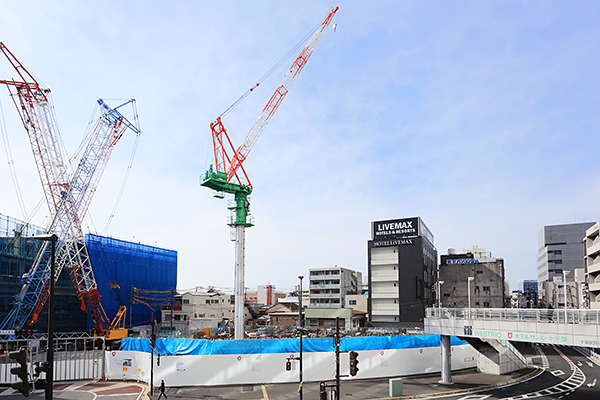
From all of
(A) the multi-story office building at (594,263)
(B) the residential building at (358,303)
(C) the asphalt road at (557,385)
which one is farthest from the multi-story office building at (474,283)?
(C) the asphalt road at (557,385)

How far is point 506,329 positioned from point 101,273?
251 feet

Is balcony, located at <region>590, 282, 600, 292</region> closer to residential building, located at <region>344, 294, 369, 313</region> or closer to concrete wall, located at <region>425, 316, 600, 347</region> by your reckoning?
concrete wall, located at <region>425, 316, 600, 347</region>

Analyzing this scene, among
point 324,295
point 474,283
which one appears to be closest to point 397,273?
point 324,295

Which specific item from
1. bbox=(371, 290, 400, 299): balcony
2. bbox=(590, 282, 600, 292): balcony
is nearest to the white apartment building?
bbox=(371, 290, 400, 299): balcony

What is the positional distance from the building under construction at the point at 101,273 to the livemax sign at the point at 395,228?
52305 millimetres

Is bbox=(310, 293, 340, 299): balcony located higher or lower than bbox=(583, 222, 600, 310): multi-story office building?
lower

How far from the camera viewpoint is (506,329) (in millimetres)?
36312

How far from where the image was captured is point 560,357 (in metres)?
66.1

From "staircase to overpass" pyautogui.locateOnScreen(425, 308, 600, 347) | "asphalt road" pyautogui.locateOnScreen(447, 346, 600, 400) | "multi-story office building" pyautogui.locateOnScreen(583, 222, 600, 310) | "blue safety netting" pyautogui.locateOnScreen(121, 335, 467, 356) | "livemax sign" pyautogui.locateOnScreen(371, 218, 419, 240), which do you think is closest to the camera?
"staircase to overpass" pyautogui.locateOnScreen(425, 308, 600, 347)

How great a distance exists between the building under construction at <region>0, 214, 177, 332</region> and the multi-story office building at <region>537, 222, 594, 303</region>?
122394 mm

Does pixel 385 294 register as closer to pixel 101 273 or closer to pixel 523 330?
pixel 523 330

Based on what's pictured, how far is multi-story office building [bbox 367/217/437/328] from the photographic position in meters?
78.6

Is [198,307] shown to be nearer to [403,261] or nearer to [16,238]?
[16,238]

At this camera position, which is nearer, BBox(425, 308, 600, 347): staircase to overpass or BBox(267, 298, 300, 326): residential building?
BBox(425, 308, 600, 347): staircase to overpass
